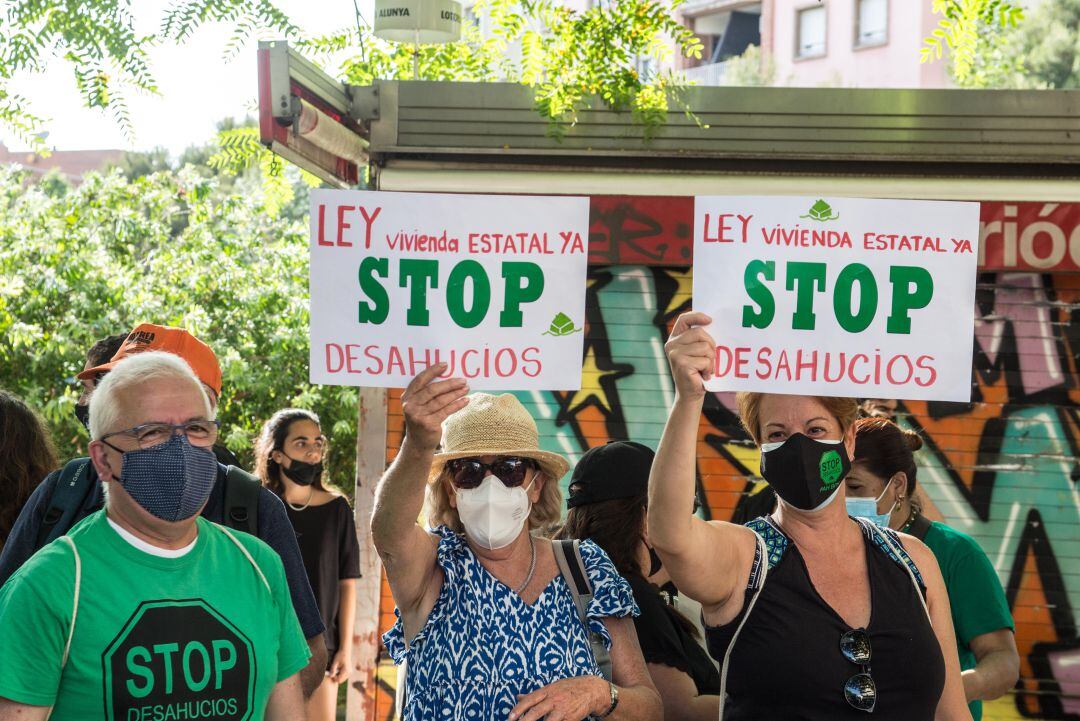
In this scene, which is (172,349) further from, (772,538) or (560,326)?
(772,538)

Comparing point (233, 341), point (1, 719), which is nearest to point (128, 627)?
point (1, 719)

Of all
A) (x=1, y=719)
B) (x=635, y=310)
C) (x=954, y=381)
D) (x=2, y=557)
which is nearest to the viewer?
(x=1, y=719)

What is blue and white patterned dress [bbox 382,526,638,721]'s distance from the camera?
11.1ft

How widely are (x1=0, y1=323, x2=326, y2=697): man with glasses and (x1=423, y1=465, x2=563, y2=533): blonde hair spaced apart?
41 cm

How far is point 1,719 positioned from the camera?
268cm

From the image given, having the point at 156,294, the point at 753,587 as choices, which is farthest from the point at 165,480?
the point at 156,294

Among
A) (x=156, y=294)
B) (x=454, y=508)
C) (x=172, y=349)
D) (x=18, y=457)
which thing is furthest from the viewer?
(x=156, y=294)

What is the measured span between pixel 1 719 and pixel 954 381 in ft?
8.18

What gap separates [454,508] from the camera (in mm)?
3770

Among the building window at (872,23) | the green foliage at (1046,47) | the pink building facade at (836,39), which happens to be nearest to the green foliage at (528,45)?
the green foliage at (1046,47)

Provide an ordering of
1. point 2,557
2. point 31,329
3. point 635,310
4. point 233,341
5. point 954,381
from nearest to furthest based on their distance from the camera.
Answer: point 2,557 → point 954,381 → point 635,310 → point 31,329 → point 233,341

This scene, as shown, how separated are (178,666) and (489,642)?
0.88 m

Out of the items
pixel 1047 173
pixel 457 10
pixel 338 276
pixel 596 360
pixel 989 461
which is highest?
pixel 457 10

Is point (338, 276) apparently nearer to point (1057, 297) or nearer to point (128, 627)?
point (128, 627)
